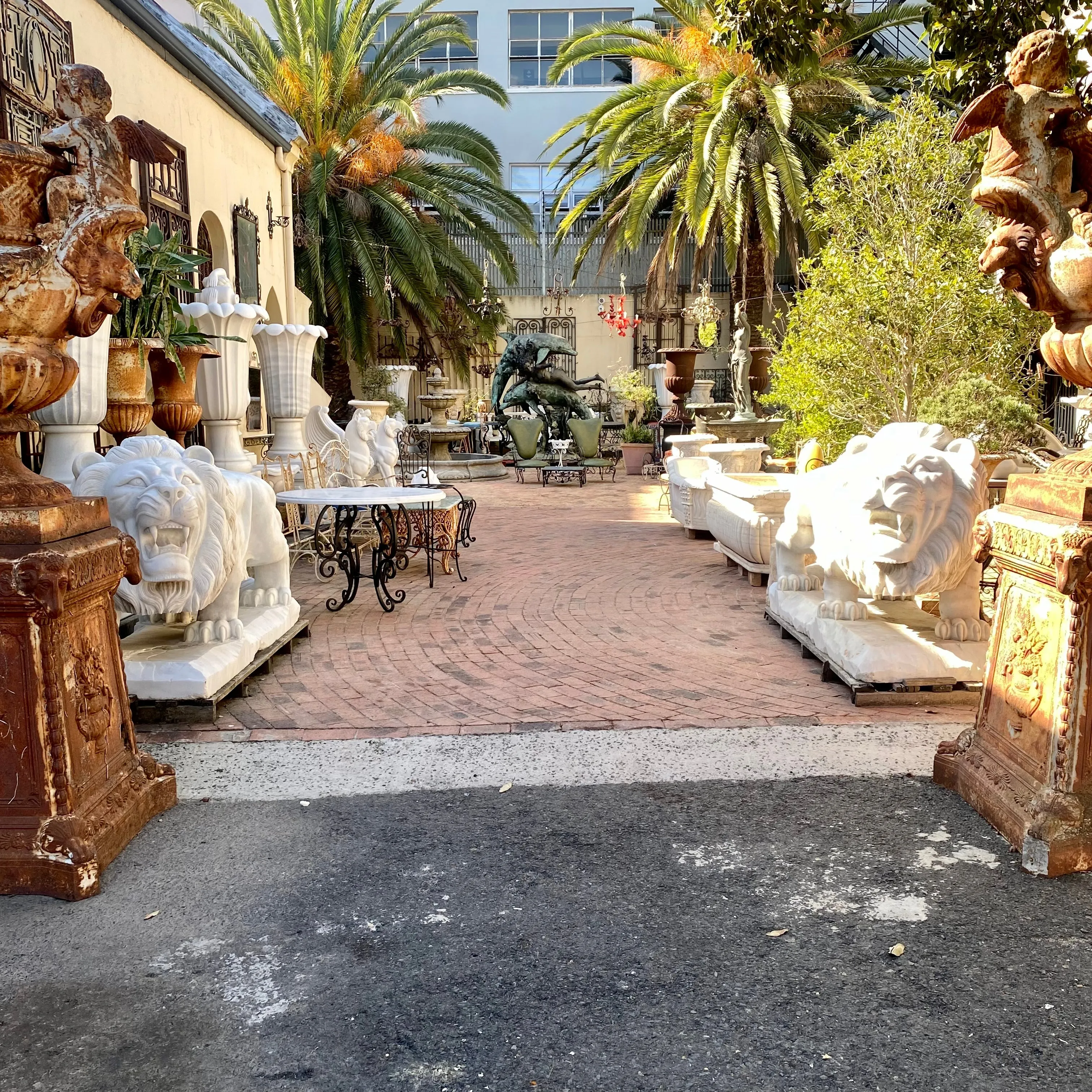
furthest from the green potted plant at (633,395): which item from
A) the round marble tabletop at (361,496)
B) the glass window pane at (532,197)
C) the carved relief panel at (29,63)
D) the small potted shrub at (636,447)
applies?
the carved relief panel at (29,63)

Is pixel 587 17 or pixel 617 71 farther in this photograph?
pixel 617 71

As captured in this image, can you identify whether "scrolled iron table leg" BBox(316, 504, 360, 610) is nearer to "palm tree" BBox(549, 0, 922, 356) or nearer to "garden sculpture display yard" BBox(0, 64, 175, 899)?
"garden sculpture display yard" BBox(0, 64, 175, 899)

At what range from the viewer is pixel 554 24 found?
2591cm

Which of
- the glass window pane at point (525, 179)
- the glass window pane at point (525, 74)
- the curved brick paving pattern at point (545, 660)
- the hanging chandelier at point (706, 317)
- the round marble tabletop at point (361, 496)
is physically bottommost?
the curved brick paving pattern at point (545, 660)

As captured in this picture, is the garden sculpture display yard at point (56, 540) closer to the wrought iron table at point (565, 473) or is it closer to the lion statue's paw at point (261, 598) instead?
the lion statue's paw at point (261, 598)

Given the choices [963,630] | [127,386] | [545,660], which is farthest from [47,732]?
[963,630]

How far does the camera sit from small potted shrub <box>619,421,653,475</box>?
60.3ft

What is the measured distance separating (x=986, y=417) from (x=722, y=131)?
10089 mm

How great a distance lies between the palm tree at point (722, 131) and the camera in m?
15.4

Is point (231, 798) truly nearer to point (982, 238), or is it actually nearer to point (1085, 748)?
point (1085, 748)

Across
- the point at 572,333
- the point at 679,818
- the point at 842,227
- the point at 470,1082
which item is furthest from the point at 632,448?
the point at 470,1082

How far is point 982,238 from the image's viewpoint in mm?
8609

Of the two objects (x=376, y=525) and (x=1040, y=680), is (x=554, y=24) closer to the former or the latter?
(x=376, y=525)

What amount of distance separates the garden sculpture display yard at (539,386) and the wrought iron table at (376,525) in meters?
11.0
